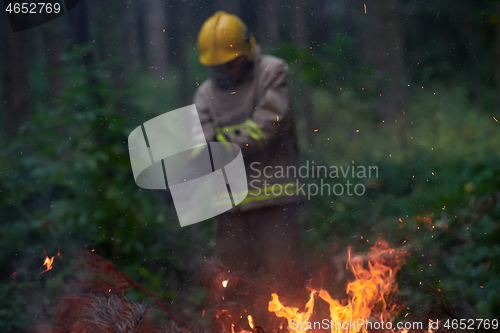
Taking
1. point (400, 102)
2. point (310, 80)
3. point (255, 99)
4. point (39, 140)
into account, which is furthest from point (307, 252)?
point (39, 140)

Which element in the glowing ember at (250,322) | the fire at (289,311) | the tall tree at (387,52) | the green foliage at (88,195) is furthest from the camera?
the tall tree at (387,52)

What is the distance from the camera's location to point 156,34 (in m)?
3.64

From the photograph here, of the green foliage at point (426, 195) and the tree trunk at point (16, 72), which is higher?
the tree trunk at point (16, 72)

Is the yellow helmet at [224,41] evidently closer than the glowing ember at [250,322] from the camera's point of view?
No

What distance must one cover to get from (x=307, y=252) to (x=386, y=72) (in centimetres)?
185

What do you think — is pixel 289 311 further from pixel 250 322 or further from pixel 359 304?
pixel 359 304

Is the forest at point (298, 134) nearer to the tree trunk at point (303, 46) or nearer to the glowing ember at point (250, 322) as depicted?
the tree trunk at point (303, 46)

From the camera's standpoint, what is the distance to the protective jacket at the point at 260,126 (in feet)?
8.51

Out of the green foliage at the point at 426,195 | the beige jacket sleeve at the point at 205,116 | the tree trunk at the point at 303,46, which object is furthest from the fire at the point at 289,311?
the tree trunk at the point at 303,46

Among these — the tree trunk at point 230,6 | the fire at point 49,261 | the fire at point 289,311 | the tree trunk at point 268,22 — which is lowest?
the fire at point 49,261

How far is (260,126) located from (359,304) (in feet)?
3.64

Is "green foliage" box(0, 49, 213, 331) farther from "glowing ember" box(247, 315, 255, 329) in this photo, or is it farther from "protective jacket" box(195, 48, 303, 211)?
"glowing ember" box(247, 315, 255, 329)

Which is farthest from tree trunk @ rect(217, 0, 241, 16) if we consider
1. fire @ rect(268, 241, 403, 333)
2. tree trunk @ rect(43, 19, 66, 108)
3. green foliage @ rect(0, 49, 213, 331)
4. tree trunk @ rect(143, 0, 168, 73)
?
fire @ rect(268, 241, 403, 333)

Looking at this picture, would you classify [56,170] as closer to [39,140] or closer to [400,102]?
[39,140]
